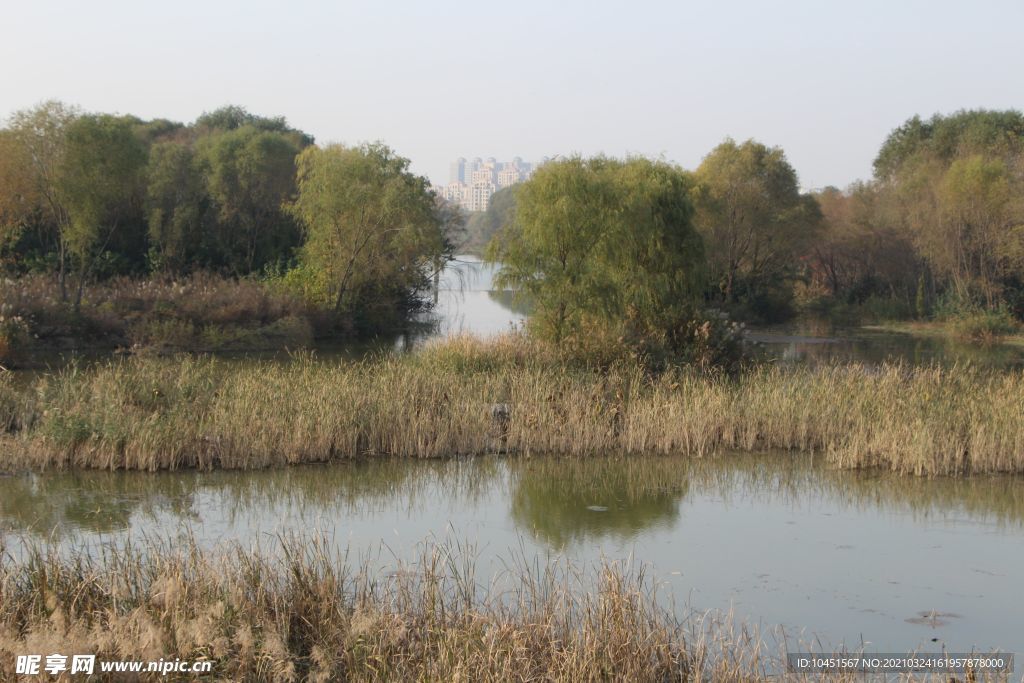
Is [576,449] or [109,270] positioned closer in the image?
[576,449]

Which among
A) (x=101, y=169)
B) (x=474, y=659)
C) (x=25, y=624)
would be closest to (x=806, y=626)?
(x=474, y=659)

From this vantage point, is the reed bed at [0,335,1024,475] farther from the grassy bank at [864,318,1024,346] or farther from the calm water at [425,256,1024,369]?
the grassy bank at [864,318,1024,346]

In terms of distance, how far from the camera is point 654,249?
63.4 ft

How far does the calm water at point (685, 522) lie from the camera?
23.2ft

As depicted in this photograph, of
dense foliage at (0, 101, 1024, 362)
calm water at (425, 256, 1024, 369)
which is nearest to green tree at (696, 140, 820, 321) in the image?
dense foliage at (0, 101, 1024, 362)

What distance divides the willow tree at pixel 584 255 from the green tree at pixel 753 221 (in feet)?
50.4

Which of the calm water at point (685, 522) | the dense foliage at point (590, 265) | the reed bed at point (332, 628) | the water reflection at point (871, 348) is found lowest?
the calm water at point (685, 522)

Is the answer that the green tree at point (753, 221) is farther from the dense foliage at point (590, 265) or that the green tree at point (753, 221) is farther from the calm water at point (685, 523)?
the calm water at point (685, 523)

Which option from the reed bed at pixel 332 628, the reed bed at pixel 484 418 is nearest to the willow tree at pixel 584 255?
the reed bed at pixel 484 418

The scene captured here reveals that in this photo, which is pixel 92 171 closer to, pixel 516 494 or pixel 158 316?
pixel 158 316

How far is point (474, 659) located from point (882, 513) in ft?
20.2

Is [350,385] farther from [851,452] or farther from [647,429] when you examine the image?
[851,452]

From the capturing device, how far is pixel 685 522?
9.44 m

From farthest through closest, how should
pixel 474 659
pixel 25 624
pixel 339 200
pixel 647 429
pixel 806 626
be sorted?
pixel 339 200 < pixel 647 429 < pixel 806 626 < pixel 25 624 < pixel 474 659
